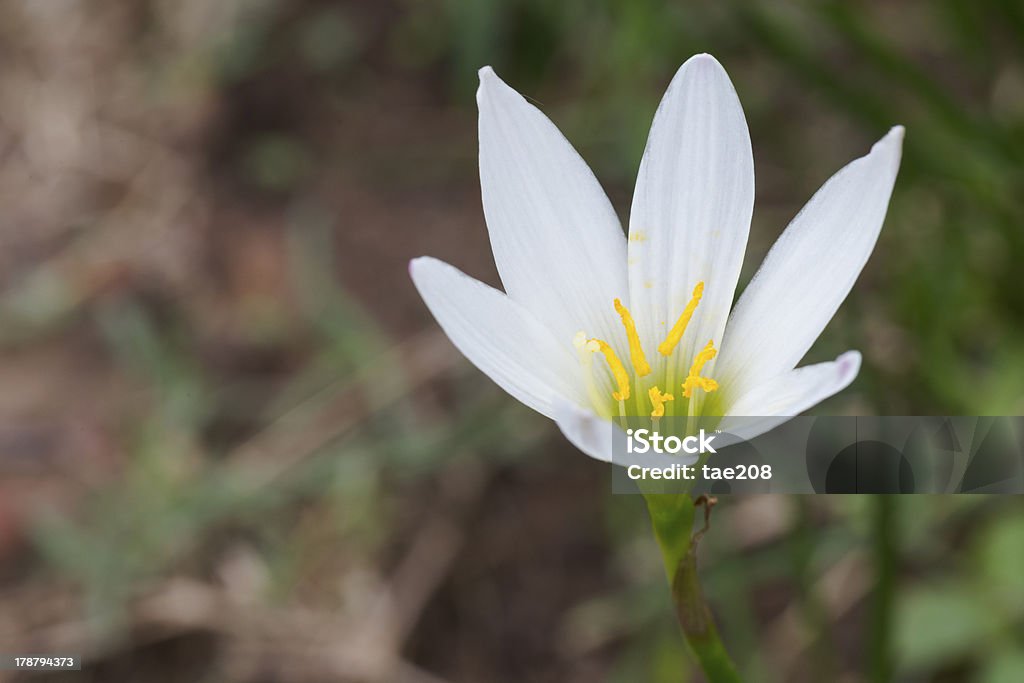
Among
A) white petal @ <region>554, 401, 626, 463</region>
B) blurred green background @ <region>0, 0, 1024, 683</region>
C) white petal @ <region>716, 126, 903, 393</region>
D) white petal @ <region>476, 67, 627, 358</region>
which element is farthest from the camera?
blurred green background @ <region>0, 0, 1024, 683</region>

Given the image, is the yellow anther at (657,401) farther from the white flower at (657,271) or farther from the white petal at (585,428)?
the white petal at (585,428)

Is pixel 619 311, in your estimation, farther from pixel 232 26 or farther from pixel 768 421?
pixel 232 26

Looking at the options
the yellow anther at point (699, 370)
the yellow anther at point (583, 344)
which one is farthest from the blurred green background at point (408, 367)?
the yellow anther at point (583, 344)

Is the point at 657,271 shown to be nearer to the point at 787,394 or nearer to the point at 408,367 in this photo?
the point at 787,394

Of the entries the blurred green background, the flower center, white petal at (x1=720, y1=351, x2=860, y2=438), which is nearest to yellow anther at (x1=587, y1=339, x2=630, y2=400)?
the flower center

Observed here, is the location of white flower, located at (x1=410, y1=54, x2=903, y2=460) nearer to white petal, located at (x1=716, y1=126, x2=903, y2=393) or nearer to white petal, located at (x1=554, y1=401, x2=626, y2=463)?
white petal, located at (x1=716, y1=126, x2=903, y2=393)

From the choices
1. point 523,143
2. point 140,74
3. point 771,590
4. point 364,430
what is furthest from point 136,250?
point 523,143
